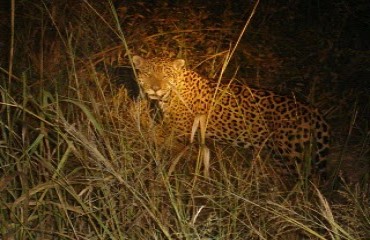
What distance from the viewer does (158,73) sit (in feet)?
19.6

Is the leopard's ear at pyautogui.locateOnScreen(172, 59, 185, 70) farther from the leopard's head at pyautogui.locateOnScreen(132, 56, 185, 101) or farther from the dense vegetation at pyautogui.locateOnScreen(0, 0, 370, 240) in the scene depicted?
the dense vegetation at pyautogui.locateOnScreen(0, 0, 370, 240)

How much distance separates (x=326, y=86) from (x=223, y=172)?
349 cm

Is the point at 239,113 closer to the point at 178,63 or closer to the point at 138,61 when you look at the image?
the point at 178,63

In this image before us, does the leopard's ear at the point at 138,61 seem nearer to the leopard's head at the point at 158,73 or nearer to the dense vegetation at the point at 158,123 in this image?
the leopard's head at the point at 158,73

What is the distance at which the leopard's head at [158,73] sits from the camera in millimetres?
5980

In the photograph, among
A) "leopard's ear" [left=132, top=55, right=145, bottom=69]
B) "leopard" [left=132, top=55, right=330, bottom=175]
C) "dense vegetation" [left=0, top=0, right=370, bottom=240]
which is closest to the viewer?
"dense vegetation" [left=0, top=0, right=370, bottom=240]

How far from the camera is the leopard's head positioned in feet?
19.6

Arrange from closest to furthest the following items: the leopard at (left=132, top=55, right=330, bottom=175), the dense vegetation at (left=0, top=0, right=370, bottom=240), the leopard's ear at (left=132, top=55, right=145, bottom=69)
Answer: the dense vegetation at (left=0, top=0, right=370, bottom=240)
the leopard at (left=132, top=55, right=330, bottom=175)
the leopard's ear at (left=132, top=55, right=145, bottom=69)

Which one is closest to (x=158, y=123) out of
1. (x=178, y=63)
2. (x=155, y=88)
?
(x=155, y=88)

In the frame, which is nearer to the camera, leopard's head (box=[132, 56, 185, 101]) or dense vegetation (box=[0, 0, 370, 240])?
dense vegetation (box=[0, 0, 370, 240])

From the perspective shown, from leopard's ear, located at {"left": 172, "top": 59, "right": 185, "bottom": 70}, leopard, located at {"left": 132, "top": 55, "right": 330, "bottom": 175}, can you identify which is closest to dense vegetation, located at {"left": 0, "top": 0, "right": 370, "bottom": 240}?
leopard, located at {"left": 132, "top": 55, "right": 330, "bottom": 175}

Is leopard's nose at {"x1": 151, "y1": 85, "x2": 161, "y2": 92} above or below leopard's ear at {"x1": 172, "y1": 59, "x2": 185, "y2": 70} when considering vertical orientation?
below

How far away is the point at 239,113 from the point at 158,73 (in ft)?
3.54

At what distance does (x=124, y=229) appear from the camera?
12.1 ft
